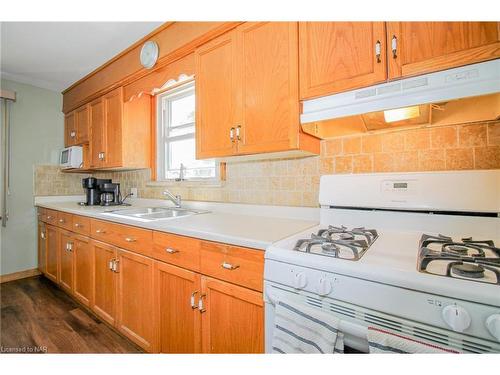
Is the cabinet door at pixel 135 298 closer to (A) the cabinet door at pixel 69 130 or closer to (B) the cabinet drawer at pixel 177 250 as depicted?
(B) the cabinet drawer at pixel 177 250

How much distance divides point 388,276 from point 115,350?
1.78 metres

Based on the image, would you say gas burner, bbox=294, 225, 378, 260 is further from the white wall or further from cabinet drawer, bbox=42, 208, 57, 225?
the white wall

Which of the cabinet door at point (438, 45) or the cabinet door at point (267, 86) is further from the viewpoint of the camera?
the cabinet door at point (267, 86)

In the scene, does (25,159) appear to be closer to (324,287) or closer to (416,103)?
(324,287)

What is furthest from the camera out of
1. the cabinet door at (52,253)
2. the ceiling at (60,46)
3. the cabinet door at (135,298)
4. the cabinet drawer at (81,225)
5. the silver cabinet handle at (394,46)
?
the cabinet door at (52,253)

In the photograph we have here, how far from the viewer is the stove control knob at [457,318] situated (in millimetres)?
591

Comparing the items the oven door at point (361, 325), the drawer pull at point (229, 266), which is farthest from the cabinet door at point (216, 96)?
the oven door at point (361, 325)

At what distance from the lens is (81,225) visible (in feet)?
6.87

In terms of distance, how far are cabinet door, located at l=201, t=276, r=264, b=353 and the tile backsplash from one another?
71 cm

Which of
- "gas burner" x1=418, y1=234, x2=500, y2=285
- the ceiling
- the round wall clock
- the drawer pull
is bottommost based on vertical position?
the drawer pull

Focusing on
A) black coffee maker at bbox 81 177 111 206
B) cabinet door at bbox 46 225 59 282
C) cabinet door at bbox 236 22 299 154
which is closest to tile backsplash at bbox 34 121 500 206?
cabinet door at bbox 236 22 299 154

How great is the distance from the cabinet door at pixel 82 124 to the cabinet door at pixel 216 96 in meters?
1.90

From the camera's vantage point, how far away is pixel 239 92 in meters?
1.44

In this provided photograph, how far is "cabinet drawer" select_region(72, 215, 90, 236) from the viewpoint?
2.02m
